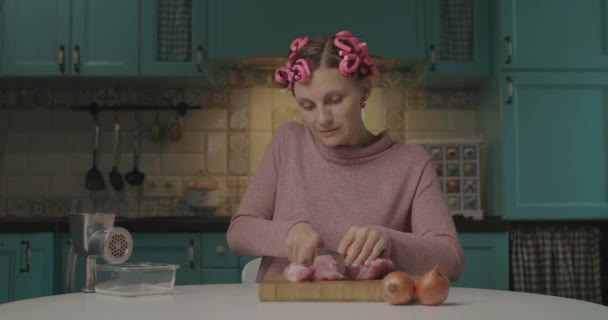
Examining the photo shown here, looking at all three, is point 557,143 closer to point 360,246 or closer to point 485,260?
point 485,260

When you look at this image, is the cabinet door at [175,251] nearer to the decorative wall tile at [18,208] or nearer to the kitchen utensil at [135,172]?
the kitchen utensil at [135,172]

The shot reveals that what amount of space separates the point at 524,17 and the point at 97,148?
2.08 metres

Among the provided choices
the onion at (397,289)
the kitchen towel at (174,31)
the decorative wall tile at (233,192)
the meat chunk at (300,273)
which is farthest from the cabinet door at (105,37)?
the onion at (397,289)

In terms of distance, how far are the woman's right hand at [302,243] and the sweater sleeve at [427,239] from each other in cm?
14

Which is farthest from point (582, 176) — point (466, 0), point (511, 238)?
point (466, 0)

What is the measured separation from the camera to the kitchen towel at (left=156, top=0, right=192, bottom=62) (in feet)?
11.3

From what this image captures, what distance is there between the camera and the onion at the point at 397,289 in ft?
4.16

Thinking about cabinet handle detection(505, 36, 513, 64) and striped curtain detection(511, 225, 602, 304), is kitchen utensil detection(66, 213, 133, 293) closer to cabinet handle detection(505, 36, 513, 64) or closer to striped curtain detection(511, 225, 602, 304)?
striped curtain detection(511, 225, 602, 304)

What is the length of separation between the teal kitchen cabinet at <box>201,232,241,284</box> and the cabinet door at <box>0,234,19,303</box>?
723 millimetres

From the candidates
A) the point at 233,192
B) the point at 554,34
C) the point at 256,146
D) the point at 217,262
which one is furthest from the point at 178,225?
the point at 554,34

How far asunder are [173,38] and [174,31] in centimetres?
3

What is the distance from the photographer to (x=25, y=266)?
2955 millimetres

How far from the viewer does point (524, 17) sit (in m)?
3.31

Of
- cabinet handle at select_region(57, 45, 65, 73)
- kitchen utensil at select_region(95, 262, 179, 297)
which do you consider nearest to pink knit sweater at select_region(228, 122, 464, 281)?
kitchen utensil at select_region(95, 262, 179, 297)
